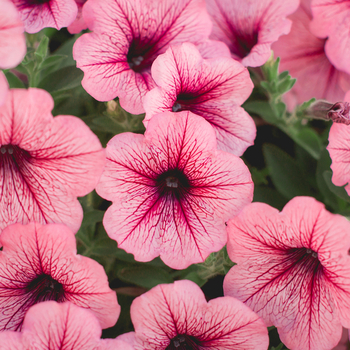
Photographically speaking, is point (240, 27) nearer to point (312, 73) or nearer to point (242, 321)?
point (312, 73)

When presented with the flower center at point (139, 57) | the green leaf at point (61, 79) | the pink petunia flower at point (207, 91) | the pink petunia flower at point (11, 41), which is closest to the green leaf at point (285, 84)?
the pink petunia flower at point (207, 91)

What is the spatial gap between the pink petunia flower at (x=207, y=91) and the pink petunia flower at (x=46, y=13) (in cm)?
23

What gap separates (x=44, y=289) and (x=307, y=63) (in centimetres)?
107

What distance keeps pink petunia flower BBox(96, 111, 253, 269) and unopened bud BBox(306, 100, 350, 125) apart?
11.2 inches

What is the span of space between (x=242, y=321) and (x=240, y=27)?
787 millimetres

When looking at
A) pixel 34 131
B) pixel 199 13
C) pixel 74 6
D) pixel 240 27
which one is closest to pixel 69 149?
pixel 34 131

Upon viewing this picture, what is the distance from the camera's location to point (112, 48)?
2.92 ft

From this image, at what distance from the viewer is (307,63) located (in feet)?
4.17

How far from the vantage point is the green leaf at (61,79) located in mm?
1055

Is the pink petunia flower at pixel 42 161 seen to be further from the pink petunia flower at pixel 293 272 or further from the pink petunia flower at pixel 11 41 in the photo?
the pink petunia flower at pixel 293 272

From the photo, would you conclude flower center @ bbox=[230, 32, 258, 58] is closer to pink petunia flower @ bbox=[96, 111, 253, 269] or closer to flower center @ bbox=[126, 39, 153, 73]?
flower center @ bbox=[126, 39, 153, 73]

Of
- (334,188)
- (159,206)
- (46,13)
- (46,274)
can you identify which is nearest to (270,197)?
(334,188)

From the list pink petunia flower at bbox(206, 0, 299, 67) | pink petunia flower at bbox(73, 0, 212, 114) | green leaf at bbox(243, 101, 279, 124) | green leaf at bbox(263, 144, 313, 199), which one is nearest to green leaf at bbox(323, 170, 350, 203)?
green leaf at bbox(263, 144, 313, 199)

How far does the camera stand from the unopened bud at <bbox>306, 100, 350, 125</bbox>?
0.91 meters
